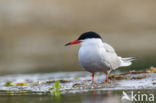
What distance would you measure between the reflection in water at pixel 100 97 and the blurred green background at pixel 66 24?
12.8 metres

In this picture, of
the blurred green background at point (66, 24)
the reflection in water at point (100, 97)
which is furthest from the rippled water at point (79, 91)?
the blurred green background at point (66, 24)

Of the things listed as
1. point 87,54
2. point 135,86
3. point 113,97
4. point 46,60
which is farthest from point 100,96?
point 46,60

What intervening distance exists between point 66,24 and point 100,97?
20.0m

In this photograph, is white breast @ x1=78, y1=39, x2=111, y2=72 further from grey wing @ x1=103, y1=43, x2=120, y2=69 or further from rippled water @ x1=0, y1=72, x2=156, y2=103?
rippled water @ x1=0, y1=72, x2=156, y2=103

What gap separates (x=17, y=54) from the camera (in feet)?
73.5

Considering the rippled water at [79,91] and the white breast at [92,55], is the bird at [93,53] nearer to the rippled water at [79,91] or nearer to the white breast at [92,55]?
the white breast at [92,55]

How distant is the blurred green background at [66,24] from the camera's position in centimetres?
2367

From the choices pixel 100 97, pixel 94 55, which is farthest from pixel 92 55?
pixel 100 97

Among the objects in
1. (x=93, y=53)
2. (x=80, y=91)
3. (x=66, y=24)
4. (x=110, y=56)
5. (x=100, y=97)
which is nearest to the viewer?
(x=100, y=97)

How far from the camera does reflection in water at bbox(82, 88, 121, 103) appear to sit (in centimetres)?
700

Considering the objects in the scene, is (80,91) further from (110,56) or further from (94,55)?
(110,56)

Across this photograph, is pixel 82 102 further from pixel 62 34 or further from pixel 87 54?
pixel 62 34

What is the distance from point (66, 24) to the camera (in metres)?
27.2

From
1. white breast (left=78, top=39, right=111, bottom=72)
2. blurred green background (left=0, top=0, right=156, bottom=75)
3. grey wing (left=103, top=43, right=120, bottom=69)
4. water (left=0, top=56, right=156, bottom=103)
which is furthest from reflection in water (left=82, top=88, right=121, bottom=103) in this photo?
blurred green background (left=0, top=0, right=156, bottom=75)
